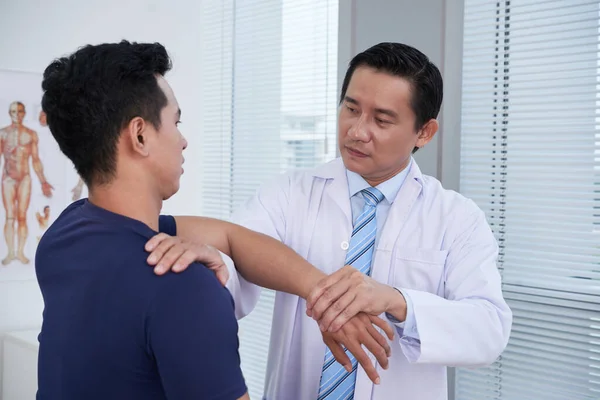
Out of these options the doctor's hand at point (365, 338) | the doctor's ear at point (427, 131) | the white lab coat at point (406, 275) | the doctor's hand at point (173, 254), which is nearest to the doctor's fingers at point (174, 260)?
the doctor's hand at point (173, 254)

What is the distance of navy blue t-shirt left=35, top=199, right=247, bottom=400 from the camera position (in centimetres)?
90

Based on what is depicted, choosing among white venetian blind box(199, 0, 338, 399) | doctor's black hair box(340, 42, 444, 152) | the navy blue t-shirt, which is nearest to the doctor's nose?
doctor's black hair box(340, 42, 444, 152)

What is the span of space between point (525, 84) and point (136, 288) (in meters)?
1.71

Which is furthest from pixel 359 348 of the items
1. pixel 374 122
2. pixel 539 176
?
pixel 539 176

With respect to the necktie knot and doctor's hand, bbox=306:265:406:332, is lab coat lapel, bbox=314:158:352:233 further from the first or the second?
doctor's hand, bbox=306:265:406:332

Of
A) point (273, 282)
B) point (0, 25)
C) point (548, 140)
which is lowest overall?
point (273, 282)

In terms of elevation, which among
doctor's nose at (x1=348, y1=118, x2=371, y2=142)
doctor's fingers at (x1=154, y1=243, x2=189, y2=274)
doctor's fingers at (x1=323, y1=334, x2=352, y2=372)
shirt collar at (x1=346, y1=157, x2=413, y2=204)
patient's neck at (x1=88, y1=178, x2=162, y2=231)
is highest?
doctor's nose at (x1=348, y1=118, x2=371, y2=142)

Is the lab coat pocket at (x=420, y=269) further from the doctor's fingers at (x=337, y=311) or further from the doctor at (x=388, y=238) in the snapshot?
the doctor's fingers at (x=337, y=311)

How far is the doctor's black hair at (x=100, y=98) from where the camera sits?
101cm

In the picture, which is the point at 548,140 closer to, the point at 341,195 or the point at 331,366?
the point at 341,195

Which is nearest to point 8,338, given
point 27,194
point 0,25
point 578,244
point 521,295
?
point 27,194

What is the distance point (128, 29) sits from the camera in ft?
11.3

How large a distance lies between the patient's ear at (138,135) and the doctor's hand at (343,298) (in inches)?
19.1

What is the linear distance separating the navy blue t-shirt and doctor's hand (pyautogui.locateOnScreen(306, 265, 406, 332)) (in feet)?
1.24
